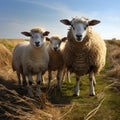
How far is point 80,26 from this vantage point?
10094 mm

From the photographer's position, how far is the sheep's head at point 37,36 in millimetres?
10443

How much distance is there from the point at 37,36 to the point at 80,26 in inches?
58.6

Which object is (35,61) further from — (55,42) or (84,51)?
(84,51)

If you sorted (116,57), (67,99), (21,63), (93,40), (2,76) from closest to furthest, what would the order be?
1. (67,99)
2. (93,40)
3. (21,63)
4. (2,76)
5. (116,57)

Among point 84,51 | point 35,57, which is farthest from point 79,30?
point 35,57

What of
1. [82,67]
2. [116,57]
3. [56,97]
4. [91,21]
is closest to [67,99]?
[56,97]

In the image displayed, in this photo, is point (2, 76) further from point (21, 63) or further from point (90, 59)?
point (90, 59)

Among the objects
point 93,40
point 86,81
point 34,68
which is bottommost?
point 86,81

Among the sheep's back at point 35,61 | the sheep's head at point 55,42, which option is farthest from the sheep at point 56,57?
the sheep's back at point 35,61

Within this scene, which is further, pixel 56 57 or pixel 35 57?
pixel 56 57

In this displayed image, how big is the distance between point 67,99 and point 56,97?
41 cm

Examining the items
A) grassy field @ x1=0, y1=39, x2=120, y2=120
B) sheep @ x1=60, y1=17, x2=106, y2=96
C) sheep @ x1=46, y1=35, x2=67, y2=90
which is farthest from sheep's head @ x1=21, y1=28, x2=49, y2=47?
grassy field @ x1=0, y1=39, x2=120, y2=120

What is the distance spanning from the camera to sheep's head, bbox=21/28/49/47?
34.3ft

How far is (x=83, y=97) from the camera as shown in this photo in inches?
414
